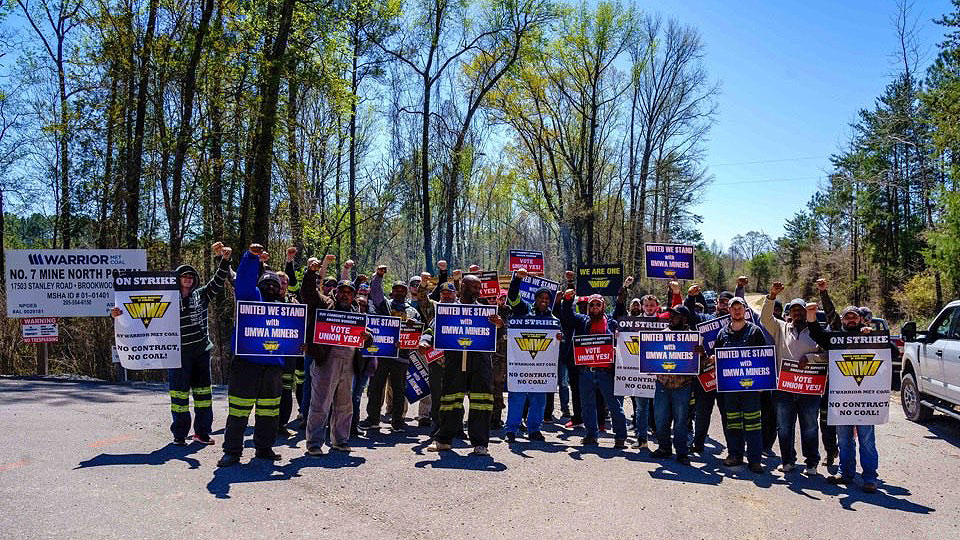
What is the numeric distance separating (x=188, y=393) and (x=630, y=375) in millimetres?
Answer: 5626

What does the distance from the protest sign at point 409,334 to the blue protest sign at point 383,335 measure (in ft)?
3.03

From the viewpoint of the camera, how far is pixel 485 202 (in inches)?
2253

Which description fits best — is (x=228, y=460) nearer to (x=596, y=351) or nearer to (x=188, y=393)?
(x=188, y=393)

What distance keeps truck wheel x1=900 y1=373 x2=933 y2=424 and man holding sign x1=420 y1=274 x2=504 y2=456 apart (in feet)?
28.5

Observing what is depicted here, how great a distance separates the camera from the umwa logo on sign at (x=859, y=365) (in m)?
8.02

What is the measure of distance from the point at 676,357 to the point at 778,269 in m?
70.6

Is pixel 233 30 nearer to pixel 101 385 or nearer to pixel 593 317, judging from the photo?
pixel 101 385

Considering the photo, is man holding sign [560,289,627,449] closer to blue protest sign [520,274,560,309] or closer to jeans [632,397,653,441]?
jeans [632,397,653,441]

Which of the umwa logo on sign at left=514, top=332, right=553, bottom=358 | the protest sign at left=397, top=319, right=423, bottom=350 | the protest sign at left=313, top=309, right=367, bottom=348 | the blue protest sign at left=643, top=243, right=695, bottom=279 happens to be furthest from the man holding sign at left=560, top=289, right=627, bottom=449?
the blue protest sign at left=643, top=243, right=695, bottom=279

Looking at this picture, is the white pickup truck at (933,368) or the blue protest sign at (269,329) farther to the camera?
the white pickup truck at (933,368)

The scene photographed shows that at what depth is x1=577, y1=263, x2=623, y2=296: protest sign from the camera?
18594 millimetres

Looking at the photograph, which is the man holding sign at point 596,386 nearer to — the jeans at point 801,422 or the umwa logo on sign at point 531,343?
the umwa logo on sign at point 531,343

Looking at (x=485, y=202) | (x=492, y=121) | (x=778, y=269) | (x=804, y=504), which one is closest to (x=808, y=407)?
(x=804, y=504)

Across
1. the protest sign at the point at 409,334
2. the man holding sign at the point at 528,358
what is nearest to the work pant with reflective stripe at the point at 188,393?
the protest sign at the point at 409,334
